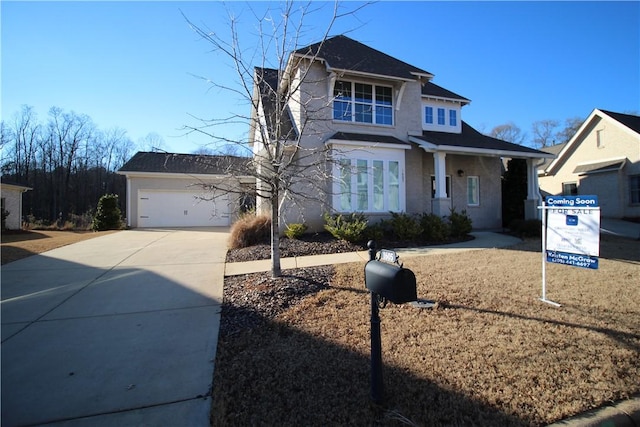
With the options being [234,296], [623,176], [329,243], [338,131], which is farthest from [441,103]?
[234,296]

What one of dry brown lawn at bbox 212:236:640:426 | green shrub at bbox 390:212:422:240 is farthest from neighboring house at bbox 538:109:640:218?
dry brown lawn at bbox 212:236:640:426

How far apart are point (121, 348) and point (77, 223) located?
87.9 ft

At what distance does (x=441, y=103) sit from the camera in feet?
51.4

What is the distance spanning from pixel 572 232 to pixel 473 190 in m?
10.7

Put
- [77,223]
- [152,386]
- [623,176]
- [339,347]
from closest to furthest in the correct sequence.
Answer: [152,386] → [339,347] → [623,176] → [77,223]

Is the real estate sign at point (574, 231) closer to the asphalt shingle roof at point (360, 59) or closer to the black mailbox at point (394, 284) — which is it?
the black mailbox at point (394, 284)

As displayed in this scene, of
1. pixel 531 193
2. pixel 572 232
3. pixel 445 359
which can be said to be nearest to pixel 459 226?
pixel 531 193

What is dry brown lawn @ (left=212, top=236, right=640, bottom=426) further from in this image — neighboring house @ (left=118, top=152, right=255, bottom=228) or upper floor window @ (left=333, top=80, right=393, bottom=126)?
neighboring house @ (left=118, top=152, right=255, bottom=228)

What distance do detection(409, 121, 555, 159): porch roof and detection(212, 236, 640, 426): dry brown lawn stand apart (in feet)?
25.7

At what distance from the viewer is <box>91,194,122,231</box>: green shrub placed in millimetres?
17953

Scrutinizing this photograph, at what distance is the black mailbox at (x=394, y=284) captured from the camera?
2521mm

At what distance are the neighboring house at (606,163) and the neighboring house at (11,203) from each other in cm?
3762

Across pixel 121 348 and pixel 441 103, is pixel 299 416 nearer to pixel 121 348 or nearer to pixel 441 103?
pixel 121 348

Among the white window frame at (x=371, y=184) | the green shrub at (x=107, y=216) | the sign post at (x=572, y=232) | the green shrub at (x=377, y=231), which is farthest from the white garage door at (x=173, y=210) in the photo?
the sign post at (x=572, y=232)
